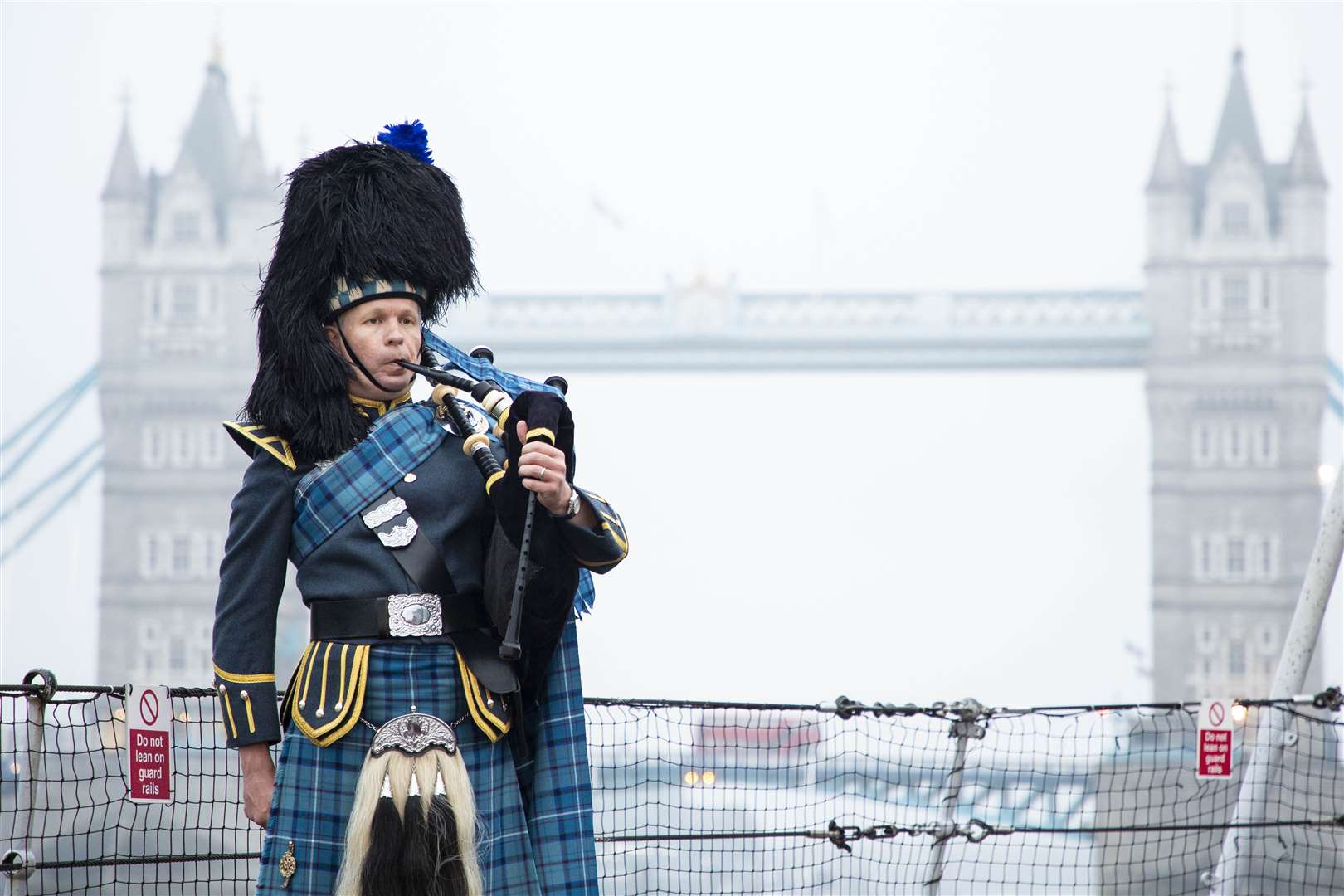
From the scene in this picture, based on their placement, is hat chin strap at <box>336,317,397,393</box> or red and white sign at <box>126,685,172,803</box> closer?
hat chin strap at <box>336,317,397,393</box>

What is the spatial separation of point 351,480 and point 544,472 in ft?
1.22


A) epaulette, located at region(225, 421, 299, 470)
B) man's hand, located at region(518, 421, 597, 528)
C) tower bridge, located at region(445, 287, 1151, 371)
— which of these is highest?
tower bridge, located at region(445, 287, 1151, 371)

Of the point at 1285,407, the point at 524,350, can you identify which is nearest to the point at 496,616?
the point at 524,350

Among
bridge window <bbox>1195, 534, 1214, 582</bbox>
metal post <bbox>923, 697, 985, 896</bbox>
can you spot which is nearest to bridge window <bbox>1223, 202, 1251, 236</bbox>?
bridge window <bbox>1195, 534, 1214, 582</bbox>

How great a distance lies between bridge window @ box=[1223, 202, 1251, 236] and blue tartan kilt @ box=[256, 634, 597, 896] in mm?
58538

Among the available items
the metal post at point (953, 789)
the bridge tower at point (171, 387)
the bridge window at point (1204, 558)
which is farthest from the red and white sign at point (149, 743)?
the bridge window at point (1204, 558)

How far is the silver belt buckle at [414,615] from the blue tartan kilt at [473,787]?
0.08 ft

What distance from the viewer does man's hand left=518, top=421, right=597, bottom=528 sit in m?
2.15

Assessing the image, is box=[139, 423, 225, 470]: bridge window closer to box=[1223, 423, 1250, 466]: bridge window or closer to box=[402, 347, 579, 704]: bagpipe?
box=[1223, 423, 1250, 466]: bridge window

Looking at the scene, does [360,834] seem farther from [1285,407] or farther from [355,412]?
[1285,407]

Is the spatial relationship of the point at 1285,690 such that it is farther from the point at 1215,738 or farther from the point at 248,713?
the point at 248,713

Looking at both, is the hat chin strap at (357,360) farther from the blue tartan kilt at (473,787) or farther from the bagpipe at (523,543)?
the blue tartan kilt at (473,787)

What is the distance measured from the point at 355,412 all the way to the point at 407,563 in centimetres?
26

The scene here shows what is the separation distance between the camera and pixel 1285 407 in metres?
54.8
